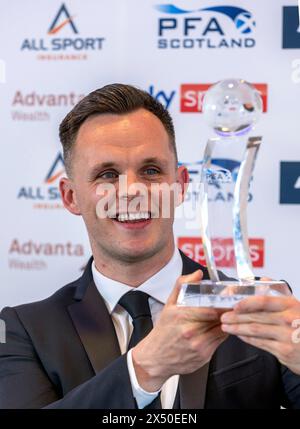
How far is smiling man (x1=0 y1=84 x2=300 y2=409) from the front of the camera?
982 millimetres

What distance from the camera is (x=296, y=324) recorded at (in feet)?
2.27

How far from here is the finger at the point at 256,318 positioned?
675mm

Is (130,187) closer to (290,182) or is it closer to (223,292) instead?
(223,292)

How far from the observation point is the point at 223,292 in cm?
74

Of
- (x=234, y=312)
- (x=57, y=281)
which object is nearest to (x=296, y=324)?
(x=234, y=312)

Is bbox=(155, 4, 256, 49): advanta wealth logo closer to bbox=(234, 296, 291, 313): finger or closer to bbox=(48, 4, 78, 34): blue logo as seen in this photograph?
bbox=(48, 4, 78, 34): blue logo

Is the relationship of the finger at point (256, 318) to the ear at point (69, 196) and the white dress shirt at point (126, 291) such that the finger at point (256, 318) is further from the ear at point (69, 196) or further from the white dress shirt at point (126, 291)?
the ear at point (69, 196)

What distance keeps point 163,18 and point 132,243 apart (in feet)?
2.24

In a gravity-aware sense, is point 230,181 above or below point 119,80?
below

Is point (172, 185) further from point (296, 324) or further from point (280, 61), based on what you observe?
point (280, 61)

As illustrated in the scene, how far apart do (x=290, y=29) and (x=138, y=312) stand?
81 cm

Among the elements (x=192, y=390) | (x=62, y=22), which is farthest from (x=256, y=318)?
(x=62, y=22)

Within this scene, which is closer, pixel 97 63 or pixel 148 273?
pixel 148 273

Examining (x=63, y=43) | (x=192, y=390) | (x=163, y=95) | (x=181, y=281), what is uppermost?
(x=63, y=43)
